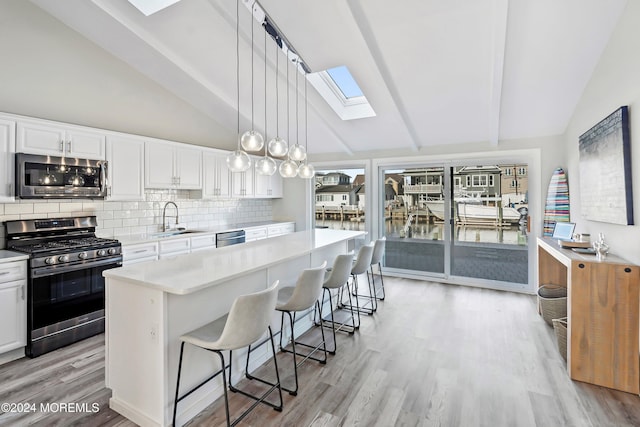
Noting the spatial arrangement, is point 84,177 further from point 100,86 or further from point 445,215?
point 445,215

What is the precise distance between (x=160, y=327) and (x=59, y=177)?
2.43 m

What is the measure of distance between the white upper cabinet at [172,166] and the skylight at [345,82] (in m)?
2.26

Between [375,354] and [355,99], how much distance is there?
3.42 m

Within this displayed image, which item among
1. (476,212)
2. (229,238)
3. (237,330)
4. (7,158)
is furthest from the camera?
(476,212)

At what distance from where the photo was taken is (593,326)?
2.40 m

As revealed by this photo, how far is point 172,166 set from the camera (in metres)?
4.41

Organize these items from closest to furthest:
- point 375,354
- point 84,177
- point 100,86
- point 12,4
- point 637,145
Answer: point 637,145
point 375,354
point 12,4
point 84,177
point 100,86

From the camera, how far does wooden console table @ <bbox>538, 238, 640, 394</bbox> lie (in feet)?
7.52

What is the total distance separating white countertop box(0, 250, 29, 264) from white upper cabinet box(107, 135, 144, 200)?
1.02 metres

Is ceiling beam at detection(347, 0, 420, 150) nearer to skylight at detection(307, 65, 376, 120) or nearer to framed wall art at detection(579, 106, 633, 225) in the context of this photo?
skylight at detection(307, 65, 376, 120)

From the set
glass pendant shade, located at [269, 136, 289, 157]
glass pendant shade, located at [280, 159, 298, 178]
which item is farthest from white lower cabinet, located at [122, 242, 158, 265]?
glass pendant shade, located at [269, 136, 289, 157]

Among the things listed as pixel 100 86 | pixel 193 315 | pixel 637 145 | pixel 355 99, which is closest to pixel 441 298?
pixel 637 145

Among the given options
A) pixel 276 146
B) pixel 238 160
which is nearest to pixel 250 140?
pixel 238 160

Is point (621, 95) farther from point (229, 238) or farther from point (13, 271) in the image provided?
point (13, 271)
